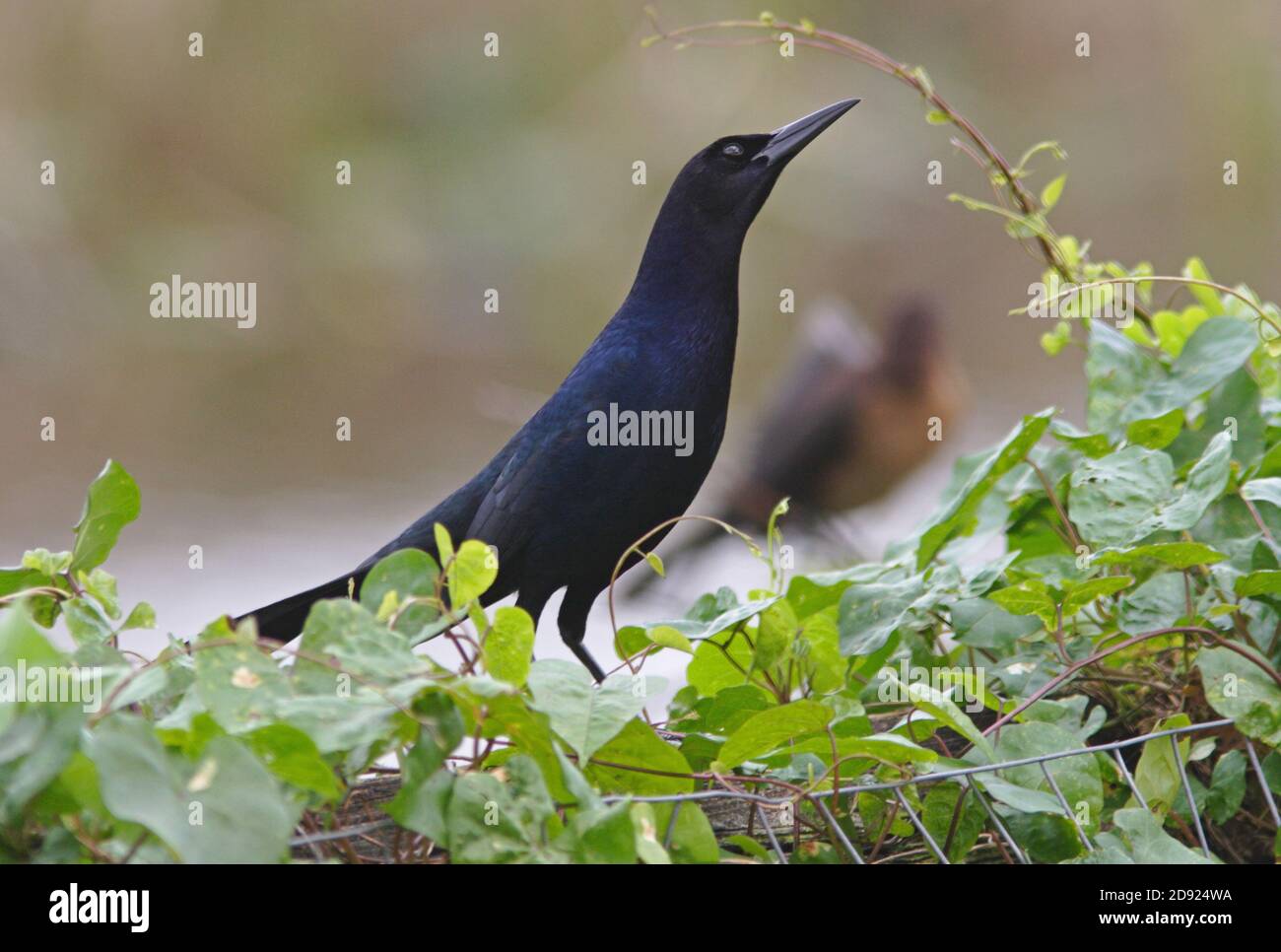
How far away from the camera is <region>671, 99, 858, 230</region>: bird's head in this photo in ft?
4.86

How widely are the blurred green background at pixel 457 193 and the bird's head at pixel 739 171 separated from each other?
2.48 metres

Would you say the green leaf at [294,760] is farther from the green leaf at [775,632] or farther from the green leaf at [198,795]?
the green leaf at [775,632]

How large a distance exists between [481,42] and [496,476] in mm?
3388

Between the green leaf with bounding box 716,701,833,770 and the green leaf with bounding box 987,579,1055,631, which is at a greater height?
the green leaf with bounding box 987,579,1055,631

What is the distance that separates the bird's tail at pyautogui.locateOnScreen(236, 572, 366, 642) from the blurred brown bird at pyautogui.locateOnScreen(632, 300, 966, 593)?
3.35 feet

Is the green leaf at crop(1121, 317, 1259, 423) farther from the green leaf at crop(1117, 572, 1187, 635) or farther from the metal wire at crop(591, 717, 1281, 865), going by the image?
the metal wire at crop(591, 717, 1281, 865)

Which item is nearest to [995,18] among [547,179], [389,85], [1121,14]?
[1121,14]

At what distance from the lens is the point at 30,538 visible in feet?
11.6

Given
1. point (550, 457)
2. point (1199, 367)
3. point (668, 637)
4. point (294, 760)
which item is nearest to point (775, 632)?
point (668, 637)

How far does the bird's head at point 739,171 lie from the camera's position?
1.48 metres

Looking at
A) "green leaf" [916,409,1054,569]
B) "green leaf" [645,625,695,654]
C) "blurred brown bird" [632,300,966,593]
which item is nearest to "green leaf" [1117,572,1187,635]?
"green leaf" [916,409,1054,569]

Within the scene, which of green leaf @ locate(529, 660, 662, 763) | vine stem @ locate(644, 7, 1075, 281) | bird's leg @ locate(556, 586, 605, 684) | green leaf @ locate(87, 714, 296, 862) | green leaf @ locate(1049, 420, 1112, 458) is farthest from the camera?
bird's leg @ locate(556, 586, 605, 684)

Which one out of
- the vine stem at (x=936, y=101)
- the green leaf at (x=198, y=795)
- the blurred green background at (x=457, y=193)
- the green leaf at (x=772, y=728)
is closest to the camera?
the green leaf at (x=198, y=795)

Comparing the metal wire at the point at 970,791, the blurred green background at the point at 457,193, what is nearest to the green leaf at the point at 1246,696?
the metal wire at the point at 970,791
